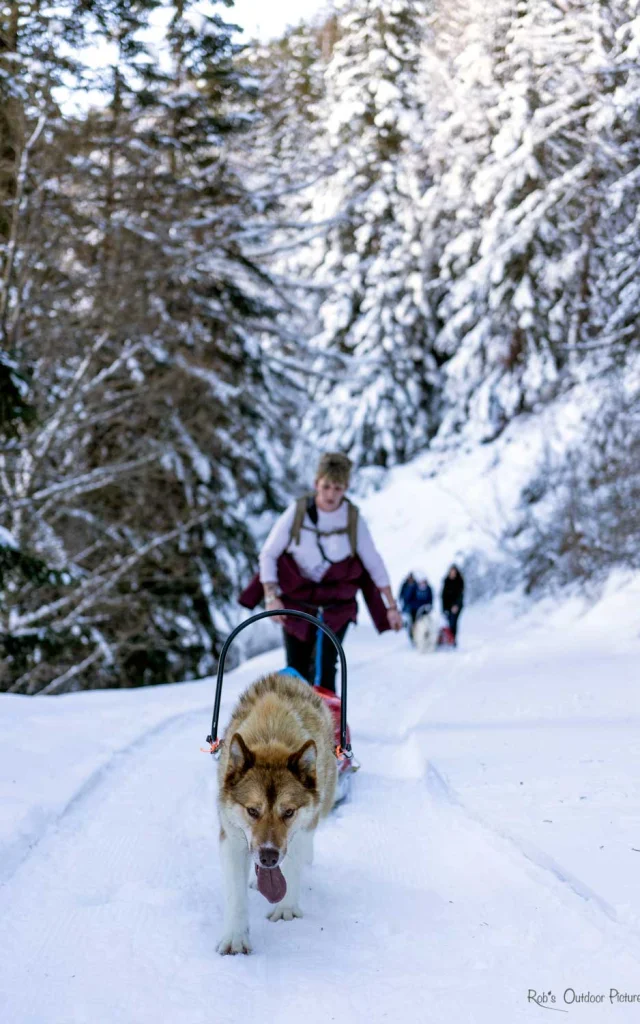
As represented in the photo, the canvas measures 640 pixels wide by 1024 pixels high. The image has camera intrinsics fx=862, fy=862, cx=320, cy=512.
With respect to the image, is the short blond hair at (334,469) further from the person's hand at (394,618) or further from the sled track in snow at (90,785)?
the sled track in snow at (90,785)

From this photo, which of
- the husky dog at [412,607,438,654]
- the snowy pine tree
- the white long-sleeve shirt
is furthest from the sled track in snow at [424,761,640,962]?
the snowy pine tree

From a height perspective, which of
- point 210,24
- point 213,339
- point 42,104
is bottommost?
point 213,339

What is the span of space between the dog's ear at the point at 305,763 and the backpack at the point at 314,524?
9.67 feet

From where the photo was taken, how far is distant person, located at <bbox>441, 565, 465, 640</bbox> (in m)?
18.8

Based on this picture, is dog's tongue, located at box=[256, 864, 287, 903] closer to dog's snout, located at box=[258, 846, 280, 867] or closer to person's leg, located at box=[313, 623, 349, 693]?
dog's snout, located at box=[258, 846, 280, 867]

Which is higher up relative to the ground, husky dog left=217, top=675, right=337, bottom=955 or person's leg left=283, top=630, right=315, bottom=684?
person's leg left=283, top=630, right=315, bottom=684

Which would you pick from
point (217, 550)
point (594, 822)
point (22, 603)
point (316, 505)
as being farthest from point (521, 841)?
point (217, 550)

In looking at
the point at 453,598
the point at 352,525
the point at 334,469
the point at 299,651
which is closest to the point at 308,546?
the point at 352,525

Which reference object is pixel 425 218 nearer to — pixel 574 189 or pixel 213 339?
pixel 574 189

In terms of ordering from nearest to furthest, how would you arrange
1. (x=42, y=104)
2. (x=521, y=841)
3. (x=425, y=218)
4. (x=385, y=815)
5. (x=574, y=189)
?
(x=521, y=841), (x=385, y=815), (x=42, y=104), (x=574, y=189), (x=425, y=218)

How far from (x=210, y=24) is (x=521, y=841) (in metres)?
13.3

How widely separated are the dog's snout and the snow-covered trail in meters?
0.45

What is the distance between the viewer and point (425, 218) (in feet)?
101

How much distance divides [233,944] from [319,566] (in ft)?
11.3
